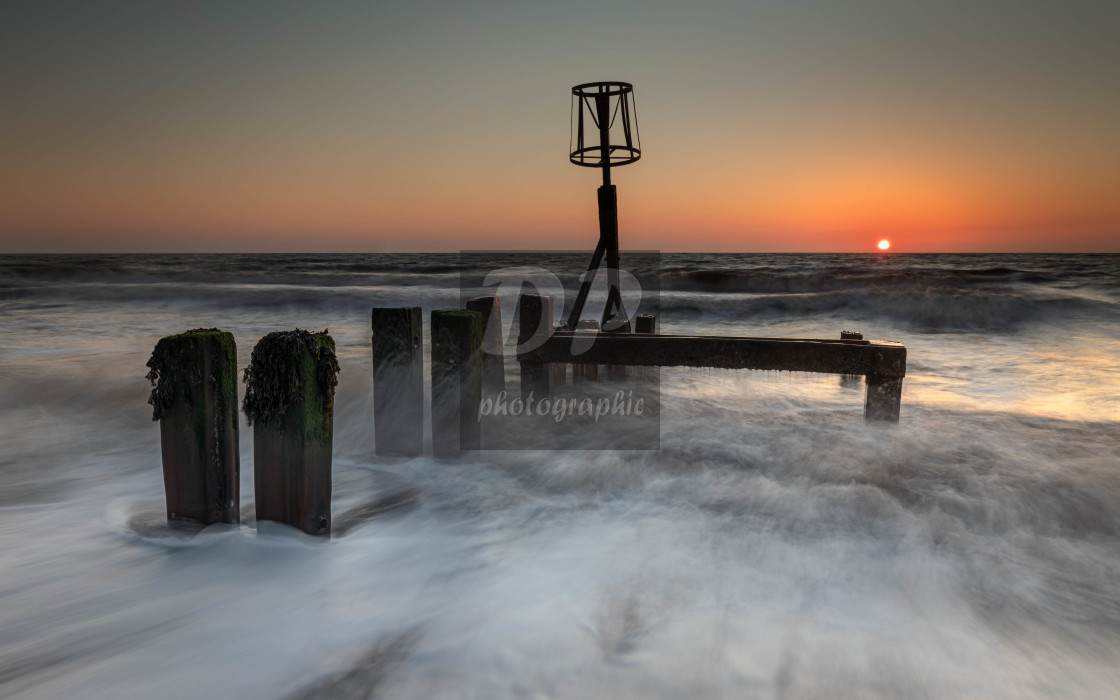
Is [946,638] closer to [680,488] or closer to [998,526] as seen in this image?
[998,526]

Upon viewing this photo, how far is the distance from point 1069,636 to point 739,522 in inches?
64.8

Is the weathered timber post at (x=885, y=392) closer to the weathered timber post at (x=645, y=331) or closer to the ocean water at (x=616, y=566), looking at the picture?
the ocean water at (x=616, y=566)

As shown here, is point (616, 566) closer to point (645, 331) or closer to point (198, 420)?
point (198, 420)

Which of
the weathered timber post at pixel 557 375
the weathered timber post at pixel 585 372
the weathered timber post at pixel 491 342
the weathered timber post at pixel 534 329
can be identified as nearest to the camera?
the weathered timber post at pixel 491 342

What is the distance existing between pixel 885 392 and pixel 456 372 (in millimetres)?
3205

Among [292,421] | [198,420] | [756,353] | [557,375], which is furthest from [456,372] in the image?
[756,353]

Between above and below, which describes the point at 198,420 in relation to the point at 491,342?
below

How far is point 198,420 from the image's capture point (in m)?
2.79

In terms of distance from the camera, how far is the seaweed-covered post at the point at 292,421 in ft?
9.00

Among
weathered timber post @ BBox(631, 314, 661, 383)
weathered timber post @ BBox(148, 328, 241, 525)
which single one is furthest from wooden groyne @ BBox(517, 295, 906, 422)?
weathered timber post @ BBox(148, 328, 241, 525)

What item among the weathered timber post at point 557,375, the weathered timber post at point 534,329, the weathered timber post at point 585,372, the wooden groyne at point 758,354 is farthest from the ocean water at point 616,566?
the weathered timber post at point 585,372

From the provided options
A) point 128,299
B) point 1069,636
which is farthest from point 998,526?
point 128,299

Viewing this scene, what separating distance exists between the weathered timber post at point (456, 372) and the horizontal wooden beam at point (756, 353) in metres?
1.01

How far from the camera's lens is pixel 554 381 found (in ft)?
18.8
